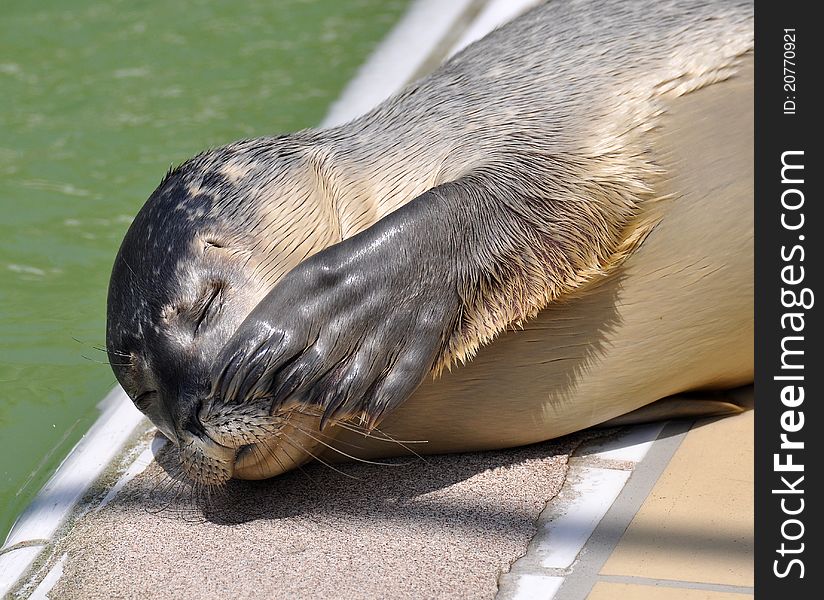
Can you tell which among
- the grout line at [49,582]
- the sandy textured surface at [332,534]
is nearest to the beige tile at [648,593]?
the sandy textured surface at [332,534]

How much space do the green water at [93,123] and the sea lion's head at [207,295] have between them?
0.90m

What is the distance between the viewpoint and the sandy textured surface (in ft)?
12.6

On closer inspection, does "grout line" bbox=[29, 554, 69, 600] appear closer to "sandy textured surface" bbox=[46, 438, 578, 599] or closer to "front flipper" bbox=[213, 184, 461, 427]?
"sandy textured surface" bbox=[46, 438, 578, 599]

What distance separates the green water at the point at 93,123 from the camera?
531cm

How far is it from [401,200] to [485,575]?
4.23ft

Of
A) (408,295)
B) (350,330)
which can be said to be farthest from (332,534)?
(408,295)

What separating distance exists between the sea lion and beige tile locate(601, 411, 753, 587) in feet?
0.83

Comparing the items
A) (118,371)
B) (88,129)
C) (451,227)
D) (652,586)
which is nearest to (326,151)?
(451,227)

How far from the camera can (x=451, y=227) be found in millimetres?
4004

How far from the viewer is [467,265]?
4004 millimetres

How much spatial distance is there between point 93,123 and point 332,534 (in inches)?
162

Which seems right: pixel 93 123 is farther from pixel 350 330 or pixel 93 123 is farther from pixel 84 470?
pixel 350 330

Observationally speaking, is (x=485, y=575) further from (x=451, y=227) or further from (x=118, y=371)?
(x=118, y=371)

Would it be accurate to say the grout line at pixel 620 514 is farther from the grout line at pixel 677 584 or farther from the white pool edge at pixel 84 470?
the white pool edge at pixel 84 470
